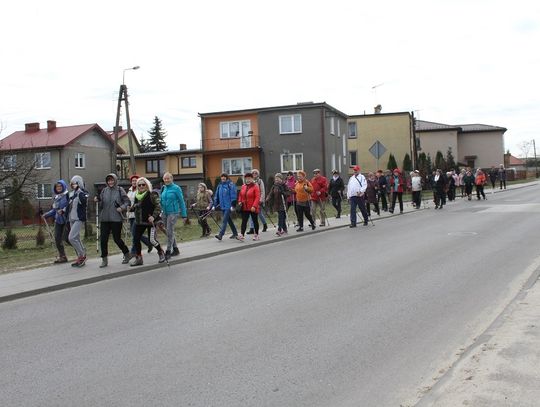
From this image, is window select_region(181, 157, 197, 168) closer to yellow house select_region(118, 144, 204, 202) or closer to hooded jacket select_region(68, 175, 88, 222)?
yellow house select_region(118, 144, 204, 202)

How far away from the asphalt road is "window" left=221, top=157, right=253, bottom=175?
3653cm

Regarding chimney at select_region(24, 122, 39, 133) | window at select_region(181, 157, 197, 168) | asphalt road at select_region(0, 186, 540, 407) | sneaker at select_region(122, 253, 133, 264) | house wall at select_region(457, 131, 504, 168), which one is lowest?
asphalt road at select_region(0, 186, 540, 407)

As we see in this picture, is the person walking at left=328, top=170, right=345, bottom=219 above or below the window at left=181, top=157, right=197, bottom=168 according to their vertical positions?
below

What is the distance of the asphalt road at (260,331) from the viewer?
4.60 meters

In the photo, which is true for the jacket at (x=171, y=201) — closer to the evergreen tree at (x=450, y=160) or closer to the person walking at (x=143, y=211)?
the person walking at (x=143, y=211)

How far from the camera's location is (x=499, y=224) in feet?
56.3

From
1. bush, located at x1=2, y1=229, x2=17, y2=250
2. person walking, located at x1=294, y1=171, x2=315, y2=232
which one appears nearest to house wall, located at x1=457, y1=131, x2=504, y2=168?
person walking, located at x1=294, y1=171, x2=315, y2=232

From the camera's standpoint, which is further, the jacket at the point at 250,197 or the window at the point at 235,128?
the window at the point at 235,128

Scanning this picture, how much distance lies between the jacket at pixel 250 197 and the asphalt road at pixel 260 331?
3.67 metres

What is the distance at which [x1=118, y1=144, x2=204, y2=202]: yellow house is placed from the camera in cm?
5319

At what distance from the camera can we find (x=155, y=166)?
5741 cm

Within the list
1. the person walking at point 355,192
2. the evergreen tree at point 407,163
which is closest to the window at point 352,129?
the evergreen tree at point 407,163

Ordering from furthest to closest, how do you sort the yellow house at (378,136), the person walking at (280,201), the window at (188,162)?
the yellow house at (378,136)
the window at (188,162)
the person walking at (280,201)

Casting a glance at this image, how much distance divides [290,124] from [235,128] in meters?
4.87
